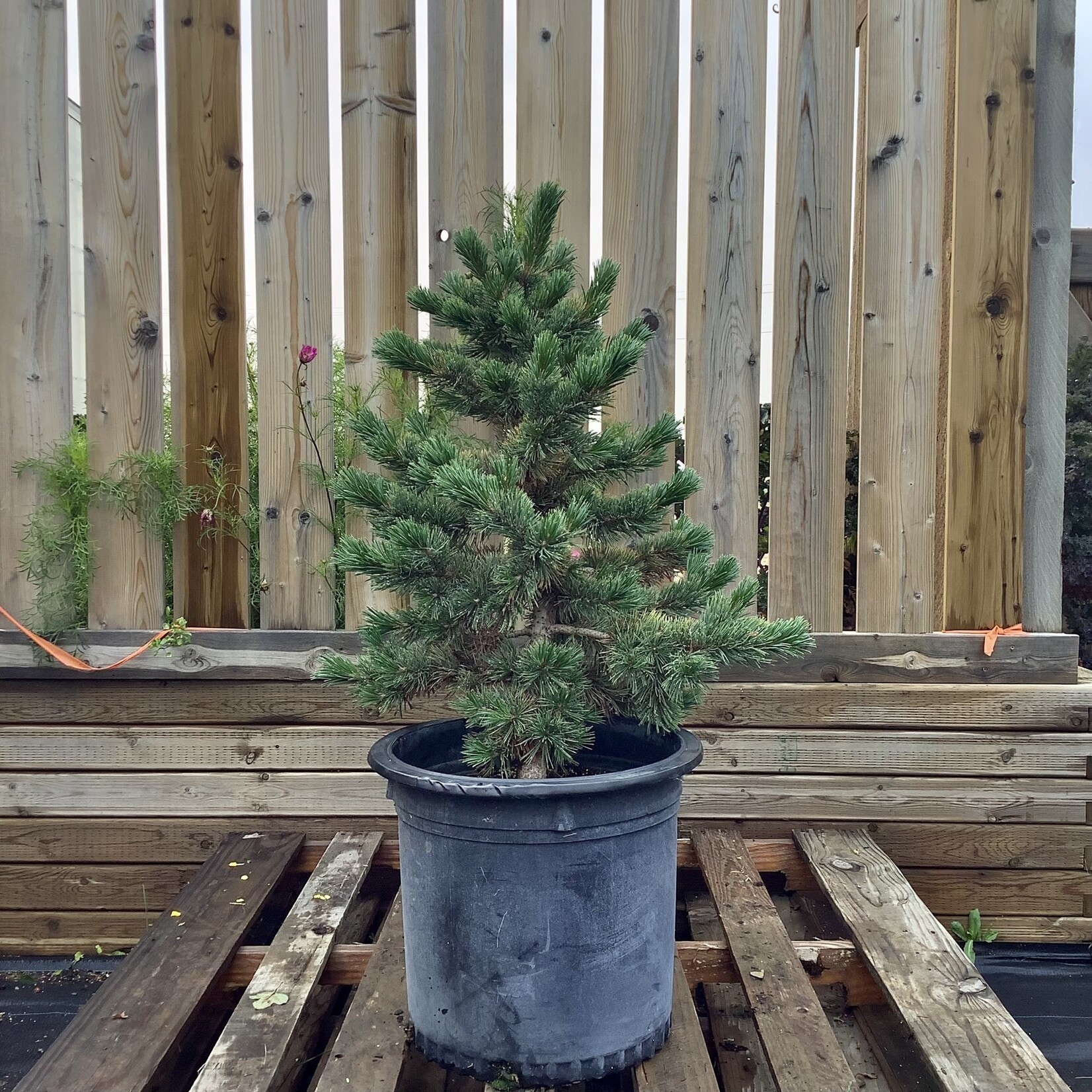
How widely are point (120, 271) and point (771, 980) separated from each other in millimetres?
2036

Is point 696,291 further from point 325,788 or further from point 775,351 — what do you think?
point 325,788

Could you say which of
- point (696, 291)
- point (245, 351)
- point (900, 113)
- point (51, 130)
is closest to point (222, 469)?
point (245, 351)

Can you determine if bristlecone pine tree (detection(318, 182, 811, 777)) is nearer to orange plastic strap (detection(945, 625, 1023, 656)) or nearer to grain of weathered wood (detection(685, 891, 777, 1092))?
grain of weathered wood (detection(685, 891, 777, 1092))

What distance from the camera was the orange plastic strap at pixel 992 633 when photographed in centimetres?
207

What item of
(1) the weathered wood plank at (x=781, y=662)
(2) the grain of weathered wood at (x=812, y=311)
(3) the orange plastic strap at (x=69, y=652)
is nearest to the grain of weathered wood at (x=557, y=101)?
(2) the grain of weathered wood at (x=812, y=311)

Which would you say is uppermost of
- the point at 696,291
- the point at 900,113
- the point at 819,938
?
the point at 900,113

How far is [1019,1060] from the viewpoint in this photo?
1.29 metres

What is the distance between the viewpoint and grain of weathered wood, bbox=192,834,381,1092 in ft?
4.16

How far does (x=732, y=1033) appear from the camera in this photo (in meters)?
1.56

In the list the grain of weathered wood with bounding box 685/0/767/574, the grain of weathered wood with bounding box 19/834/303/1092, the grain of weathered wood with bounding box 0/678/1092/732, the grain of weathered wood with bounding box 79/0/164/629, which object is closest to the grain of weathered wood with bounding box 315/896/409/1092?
the grain of weathered wood with bounding box 19/834/303/1092

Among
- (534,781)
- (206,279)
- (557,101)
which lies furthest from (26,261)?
(534,781)

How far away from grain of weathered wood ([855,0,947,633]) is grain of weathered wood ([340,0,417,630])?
1.10 meters

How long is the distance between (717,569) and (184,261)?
1521 mm

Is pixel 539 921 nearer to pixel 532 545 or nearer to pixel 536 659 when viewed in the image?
pixel 536 659
